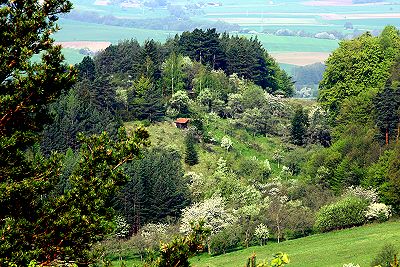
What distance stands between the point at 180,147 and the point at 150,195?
35.4 feet

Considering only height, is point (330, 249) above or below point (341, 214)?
below

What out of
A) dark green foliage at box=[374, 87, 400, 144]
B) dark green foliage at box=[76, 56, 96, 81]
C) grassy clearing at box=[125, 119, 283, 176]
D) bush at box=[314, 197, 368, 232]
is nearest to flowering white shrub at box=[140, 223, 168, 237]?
grassy clearing at box=[125, 119, 283, 176]

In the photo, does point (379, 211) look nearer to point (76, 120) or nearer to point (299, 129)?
point (299, 129)

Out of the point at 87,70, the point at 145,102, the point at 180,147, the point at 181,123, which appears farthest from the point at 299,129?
the point at 87,70

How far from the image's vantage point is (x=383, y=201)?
51062 millimetres

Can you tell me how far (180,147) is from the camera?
6425 centimetres

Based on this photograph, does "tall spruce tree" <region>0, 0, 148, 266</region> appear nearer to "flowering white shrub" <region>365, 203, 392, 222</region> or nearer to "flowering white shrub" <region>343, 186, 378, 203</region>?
"flowering white shrub" <region>365, 203, 392, 222</region>

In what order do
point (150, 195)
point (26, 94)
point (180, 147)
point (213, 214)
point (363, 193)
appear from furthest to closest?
point (180, 147)
point (150, 195)
point (363, 193)
point (213, 214)
point (26, 94)

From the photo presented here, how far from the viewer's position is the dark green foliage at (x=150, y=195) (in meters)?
53.5

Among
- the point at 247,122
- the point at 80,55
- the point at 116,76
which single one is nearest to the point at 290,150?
the point at 247,122

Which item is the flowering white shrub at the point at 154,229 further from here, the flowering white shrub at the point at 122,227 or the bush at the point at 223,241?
the bush at the point at 223,241

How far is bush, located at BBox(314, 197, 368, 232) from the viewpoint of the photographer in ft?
160

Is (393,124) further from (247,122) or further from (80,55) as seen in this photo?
(80,55)

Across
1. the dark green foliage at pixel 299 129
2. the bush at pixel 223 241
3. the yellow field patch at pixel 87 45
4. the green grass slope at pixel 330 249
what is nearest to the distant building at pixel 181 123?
the dark green foliage at pixel 299 129
